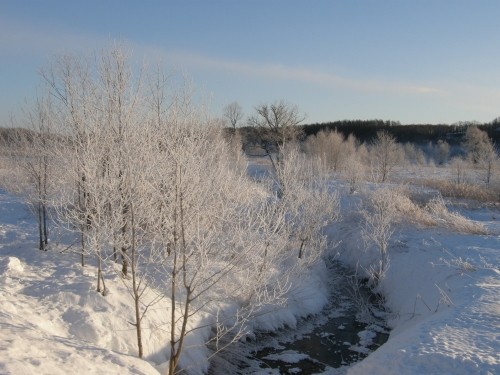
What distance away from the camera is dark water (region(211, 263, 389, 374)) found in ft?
32.8

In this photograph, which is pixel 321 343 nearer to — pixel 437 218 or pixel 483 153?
pixel 437 218

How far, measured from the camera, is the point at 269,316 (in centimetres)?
1211

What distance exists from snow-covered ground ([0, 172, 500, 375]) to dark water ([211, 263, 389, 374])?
1.44 ft

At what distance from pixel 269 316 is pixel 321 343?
152 cm

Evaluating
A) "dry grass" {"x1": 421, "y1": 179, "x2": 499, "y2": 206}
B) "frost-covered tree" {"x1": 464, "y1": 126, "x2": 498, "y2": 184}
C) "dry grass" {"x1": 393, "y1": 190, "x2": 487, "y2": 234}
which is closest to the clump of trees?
"dry grass" {"x1": 393, "y1": 190, "x2": 487, "y2": 234}

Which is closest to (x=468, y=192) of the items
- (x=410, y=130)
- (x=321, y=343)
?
(x=321, y=343)

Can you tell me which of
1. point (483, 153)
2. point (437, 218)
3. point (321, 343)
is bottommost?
point (321, 343)

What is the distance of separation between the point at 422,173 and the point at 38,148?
3763 centimetres

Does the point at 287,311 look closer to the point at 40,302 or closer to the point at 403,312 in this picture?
the point at 403,312

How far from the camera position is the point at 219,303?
11.7 m

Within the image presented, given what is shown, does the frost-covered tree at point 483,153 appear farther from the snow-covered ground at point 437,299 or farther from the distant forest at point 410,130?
the snow-covered ground at point 437,299

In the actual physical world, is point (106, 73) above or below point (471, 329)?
above

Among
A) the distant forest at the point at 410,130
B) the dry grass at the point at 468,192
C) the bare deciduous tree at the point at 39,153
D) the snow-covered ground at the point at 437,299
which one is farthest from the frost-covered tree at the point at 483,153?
the bare deciduous tree at the point at 39,153

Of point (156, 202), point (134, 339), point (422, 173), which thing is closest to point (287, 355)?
point (134, 339)
